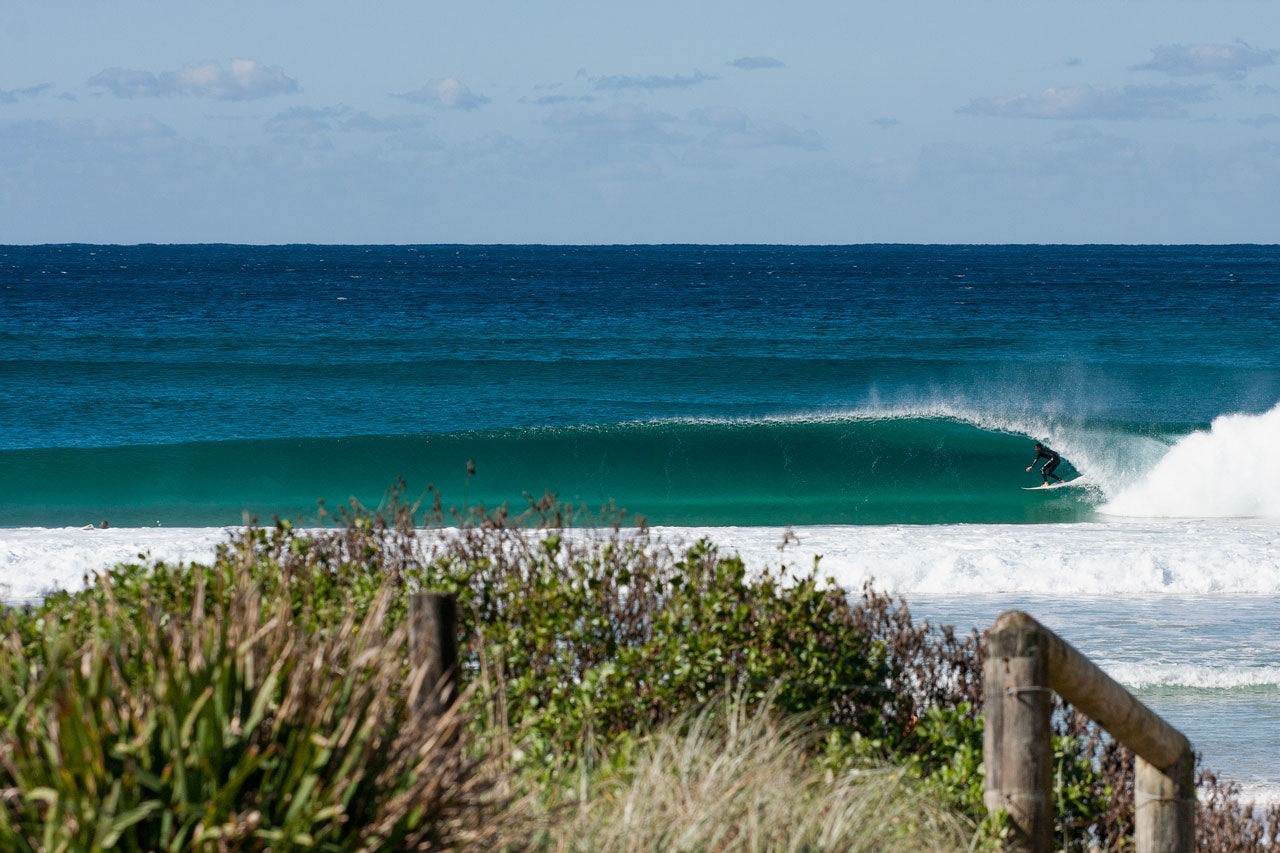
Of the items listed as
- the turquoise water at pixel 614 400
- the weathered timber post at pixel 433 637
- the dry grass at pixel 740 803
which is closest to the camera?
the dry grass at pixel 740 803

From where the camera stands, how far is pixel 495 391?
32.9m

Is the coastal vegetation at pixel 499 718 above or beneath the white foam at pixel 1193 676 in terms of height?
above

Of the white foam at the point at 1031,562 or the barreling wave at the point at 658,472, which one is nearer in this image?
the white foam at the point at 1031,562

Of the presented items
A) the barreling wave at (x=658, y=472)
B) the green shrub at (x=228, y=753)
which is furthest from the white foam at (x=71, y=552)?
the green shrub at (x=228, y=753)

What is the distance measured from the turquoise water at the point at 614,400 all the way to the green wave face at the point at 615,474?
0.07 metres

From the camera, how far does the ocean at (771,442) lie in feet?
36.7

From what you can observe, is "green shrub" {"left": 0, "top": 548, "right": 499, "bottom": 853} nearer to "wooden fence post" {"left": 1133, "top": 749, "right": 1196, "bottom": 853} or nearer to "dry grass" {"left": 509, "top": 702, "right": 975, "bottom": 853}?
"dry grass" {"left": 509, "top": 702, "right": 975, "bottom": 853}

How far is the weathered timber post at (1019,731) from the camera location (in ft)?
12.7

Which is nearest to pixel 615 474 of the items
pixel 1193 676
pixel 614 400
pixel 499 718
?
pixel 614 400

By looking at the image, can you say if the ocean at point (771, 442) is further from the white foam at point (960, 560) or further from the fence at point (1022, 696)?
the fence at point (1022, 696)

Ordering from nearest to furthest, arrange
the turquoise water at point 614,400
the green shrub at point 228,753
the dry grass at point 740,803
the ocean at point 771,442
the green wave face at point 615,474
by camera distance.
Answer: the green shrub at point 228,753 → the dry grass at point 740,803 → the ocean at point 771,442 → the green wave face at point 615,474 → the turquoise water at point 614,400

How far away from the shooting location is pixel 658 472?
22.9 meters

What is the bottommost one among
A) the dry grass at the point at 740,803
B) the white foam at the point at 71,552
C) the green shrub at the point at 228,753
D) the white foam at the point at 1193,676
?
the white foam at the point at 1193,676

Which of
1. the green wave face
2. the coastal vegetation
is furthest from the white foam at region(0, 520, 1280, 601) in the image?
the green wave face
